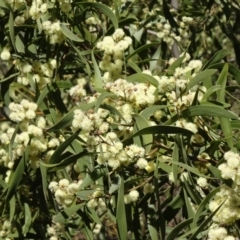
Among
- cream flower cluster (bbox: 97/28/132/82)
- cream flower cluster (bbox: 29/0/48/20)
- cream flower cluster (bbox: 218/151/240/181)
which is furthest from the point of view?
cream flower cluster (bbox: 29/0/48/20)

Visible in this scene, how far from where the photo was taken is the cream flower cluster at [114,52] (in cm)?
139

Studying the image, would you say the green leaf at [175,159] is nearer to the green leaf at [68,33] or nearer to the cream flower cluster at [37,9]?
the green leaf at [68,33]

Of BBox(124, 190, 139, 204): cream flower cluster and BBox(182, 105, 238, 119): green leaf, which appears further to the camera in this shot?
BBox(124, 190, 139, 204): cream flower cluster

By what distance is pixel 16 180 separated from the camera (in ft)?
4.75

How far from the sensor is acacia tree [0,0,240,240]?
1.20 metres

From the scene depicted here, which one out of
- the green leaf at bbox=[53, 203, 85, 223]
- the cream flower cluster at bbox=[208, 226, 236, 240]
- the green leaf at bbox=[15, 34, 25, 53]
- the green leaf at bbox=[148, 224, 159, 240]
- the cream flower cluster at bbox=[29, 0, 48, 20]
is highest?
the cream flower cluster at bbox=[29, 0, 48, 20]

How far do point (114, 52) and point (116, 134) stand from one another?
8.6 inches

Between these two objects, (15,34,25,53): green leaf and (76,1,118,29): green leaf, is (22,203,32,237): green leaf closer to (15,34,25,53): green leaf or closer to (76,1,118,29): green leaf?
(15,34,25,53): green leaf

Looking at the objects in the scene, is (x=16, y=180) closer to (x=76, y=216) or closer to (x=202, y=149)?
(x=76, y=216)

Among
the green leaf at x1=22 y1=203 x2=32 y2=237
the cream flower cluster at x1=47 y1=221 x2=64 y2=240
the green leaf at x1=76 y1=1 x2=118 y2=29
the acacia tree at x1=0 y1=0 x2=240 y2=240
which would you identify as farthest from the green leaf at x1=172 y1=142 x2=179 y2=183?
the green leaf at x1=22 y1=203 x2=32 y2=237

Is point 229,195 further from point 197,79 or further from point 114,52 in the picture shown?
point 114,52

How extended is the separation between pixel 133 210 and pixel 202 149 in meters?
0.28

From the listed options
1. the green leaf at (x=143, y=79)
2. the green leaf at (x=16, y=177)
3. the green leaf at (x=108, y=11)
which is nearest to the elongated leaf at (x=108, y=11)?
the green leaf at (x=108, y=11)

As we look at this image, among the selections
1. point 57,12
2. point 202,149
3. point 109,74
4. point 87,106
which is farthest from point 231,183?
point 57,12
